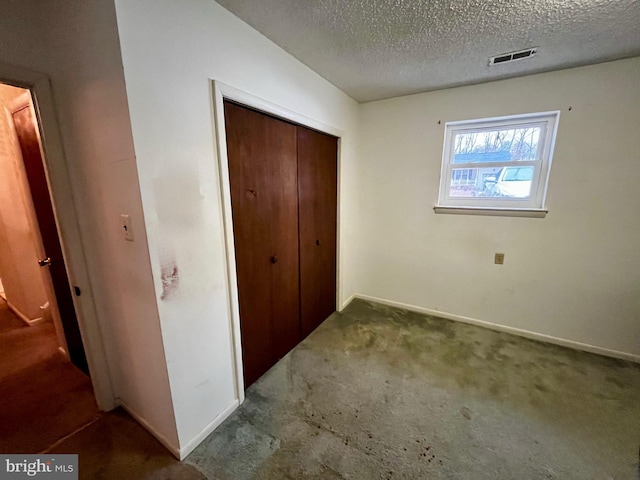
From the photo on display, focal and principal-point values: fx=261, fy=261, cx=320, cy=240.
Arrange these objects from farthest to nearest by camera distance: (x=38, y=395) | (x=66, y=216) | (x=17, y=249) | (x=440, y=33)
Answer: (x=17, y=249) → (x=38, y=395) → (x=440, y=33) → (x=66, y=216)

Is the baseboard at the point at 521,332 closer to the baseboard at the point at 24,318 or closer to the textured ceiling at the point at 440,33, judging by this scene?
the textured ceiling at the point at 440,33

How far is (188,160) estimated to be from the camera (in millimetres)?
1256

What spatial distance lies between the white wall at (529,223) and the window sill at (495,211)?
5 centimetres

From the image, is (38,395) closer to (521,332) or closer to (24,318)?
(24,318)

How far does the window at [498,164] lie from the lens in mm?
2238

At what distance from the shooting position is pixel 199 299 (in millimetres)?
1382

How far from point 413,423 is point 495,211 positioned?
191 cm

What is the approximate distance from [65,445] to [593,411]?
3114mm

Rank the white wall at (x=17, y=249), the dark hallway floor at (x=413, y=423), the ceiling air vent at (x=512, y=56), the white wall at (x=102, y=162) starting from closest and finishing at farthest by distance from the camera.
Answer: the white wall at (x=102, y=162)
the dark hallway floor at (x=413, y=423)
the ceiling air vent at (x=512, y=56)
the white wall at (x=17, y=249)

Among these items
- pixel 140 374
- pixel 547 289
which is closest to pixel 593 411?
pixel 547 289

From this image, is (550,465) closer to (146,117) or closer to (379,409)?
(379,409)

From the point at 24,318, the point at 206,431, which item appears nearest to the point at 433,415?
the point at 206,431

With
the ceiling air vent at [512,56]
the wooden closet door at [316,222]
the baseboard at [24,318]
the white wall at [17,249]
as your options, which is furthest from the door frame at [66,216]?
the ceiling air vent at [512,56]

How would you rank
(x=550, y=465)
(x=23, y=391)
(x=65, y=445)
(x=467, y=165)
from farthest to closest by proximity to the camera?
1. (x=467, y=165)
2. (x=23, y=391)
3. (x=65, y=445)
4. (x=550, y=465)
